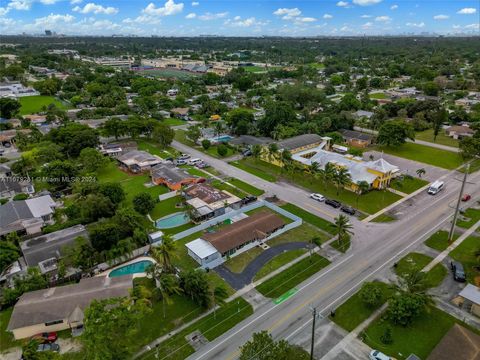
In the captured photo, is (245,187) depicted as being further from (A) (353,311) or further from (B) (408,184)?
(A) (353,311)

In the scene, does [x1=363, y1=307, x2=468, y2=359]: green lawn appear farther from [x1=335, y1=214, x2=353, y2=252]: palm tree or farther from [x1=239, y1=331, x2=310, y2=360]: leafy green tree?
[x1=335, y1=214, x2=353, y2=252]: palm tree

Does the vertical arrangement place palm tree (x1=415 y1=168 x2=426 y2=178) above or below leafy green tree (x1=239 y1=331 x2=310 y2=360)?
below

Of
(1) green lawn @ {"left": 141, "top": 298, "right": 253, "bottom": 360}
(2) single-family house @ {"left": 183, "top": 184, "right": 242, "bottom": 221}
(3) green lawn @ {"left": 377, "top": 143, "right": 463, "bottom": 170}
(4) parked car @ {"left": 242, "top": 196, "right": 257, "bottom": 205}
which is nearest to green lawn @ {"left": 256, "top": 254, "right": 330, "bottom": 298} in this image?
(1) green lawn @ {"left": 141, "top": 298, "right": 253, "bottom": 360}

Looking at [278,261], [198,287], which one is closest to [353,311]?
[278,261]

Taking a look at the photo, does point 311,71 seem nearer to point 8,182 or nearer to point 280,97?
point 280,97

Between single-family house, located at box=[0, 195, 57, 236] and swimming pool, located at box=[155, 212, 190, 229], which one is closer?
single-family house, located at box=[0, 195, 57, 236]

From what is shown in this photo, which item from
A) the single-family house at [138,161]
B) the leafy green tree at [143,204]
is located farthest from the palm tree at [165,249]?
the single-family house at [138,161]
